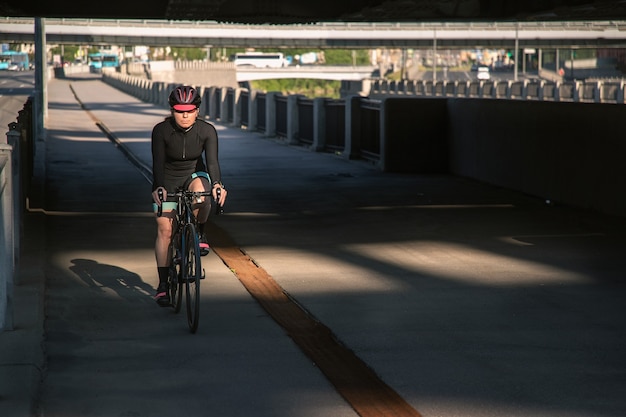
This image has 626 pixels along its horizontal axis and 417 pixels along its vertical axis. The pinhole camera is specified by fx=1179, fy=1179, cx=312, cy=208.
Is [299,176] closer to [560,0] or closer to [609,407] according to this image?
[560,0]

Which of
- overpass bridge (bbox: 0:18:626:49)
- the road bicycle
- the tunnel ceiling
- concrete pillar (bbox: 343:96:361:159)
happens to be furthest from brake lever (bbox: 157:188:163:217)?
overpass bridge (bbox: 0:18:626:49)

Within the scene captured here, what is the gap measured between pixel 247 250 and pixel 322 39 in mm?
99583

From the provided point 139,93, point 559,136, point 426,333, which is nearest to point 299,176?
point 559,136

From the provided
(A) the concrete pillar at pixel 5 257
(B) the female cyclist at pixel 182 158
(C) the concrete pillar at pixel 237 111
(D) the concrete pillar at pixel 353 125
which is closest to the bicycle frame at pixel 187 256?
(B) the female cyclist at pixel 182 158

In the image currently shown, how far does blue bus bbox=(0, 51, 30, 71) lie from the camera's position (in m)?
179

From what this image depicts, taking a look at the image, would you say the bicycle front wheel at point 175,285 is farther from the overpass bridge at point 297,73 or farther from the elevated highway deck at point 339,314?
the overpass bridge at point 297,73

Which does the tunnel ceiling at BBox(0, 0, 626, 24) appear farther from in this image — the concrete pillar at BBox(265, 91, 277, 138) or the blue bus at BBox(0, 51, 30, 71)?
the blue bus at BBox(0, 51, 30, 71)

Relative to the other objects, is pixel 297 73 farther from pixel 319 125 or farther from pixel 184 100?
pixel 184 100

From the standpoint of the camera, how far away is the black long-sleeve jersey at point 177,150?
900 centimetres

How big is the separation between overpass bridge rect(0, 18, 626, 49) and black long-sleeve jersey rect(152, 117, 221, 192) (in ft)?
318

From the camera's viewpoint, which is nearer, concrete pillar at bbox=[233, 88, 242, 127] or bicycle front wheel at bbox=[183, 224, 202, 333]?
bicycle front wheel at bbox=[183, 224, 202, 333]

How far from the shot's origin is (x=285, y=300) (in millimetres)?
9828

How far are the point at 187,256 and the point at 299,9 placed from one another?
21892mm

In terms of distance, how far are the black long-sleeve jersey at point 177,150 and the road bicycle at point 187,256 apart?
24 cm
